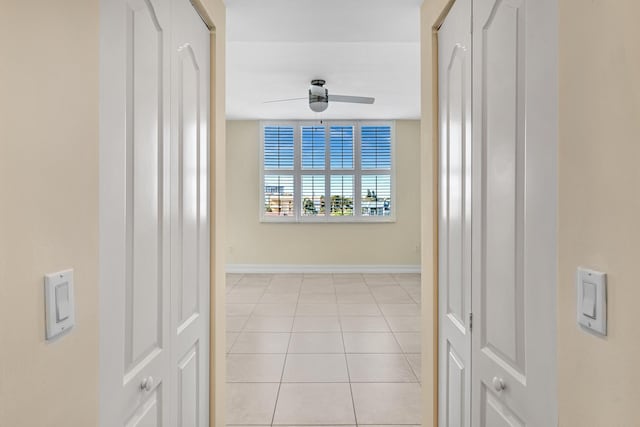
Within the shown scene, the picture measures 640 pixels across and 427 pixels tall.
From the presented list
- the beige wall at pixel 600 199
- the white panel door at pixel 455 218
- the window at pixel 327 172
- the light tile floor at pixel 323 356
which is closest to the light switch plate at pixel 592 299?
the beige wall at pixel 600 199

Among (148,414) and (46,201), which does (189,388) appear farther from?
(46,201)

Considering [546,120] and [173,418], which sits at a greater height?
[546,120]

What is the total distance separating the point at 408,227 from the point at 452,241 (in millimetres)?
5481

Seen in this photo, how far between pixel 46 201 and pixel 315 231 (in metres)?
6.23

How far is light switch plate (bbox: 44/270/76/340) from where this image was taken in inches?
25.7

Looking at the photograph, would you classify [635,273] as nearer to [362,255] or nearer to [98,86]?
[98,86]

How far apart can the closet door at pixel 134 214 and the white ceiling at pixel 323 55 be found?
42.1 inches

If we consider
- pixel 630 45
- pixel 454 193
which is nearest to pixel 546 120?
pixel 630 45

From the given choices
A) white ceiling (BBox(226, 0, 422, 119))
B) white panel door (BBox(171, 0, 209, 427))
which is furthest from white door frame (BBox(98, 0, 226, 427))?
white ceiling (BBox(226, 0, 422, 119))

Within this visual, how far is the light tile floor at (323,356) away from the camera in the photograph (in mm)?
2346

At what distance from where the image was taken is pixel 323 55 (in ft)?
12.0

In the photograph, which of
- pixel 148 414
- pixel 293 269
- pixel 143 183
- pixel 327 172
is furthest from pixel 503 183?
pixel 293 269

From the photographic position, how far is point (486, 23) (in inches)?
45.5

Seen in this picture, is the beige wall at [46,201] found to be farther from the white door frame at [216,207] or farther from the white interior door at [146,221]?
the white door frame at [216,207]
